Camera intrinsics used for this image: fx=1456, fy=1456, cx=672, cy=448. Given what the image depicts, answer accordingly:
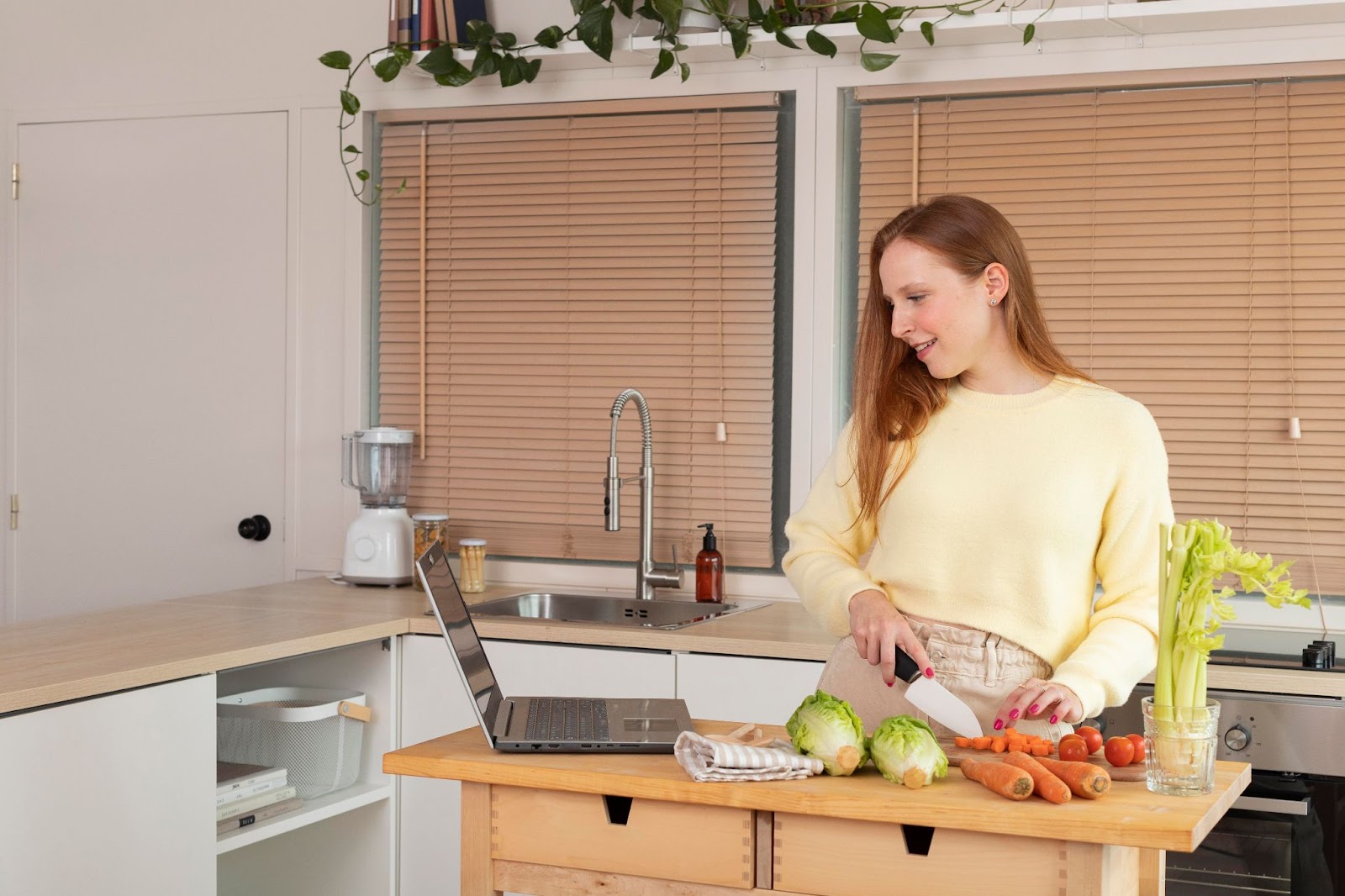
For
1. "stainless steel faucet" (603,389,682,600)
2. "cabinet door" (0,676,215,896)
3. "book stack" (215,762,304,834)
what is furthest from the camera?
"stainless steel faucet" (603,389,682,600)

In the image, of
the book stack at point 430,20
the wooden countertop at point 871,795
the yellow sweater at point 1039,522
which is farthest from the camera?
the book stack at point 430,20

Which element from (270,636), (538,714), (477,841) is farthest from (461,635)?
(270,636)

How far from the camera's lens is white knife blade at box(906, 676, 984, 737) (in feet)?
5.50

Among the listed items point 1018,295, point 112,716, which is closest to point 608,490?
point 112,716

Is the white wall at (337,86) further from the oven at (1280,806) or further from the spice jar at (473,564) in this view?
the oven at (1280,806)

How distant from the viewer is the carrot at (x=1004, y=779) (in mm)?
1443

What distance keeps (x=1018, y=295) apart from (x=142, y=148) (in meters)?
2.77

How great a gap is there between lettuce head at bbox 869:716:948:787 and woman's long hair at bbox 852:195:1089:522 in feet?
1.58

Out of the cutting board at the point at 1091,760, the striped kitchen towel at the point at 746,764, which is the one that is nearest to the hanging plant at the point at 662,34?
the cutting board at the point at 1091,760

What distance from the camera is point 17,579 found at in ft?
13.1

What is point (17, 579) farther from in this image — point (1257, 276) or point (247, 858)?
point (1257, 276)

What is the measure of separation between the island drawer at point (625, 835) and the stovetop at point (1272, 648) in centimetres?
127

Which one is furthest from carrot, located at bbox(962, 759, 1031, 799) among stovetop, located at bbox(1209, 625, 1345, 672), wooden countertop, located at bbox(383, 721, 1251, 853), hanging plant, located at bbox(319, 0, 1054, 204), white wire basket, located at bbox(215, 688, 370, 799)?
hanging plant, located at bbox(319, 0, 1054, 204)

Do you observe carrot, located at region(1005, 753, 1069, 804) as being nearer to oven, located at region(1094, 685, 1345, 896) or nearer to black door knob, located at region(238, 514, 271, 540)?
oven, located at region(1094, 685, 1345, 896)
